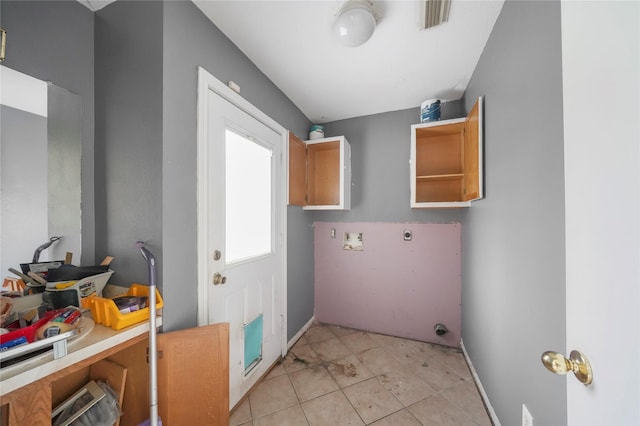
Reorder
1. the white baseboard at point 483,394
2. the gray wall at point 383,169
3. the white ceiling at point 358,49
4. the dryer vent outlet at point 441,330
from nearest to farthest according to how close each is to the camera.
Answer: the white ceiling at point 358,49
the white baseboard at point 483,394
the dryer vent outlet at point 441,330
the gray wall at point 383,169

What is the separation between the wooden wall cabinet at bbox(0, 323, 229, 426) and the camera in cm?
97

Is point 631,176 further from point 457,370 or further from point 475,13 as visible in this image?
point 457,370

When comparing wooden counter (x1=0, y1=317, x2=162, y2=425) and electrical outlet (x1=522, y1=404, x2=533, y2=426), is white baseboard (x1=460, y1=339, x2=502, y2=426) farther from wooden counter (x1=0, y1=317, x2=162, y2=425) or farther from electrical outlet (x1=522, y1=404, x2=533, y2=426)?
wooden counter (x1=0, y1=317, x2=162, y2=425)

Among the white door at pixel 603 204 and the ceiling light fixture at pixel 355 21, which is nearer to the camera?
the white door at pixel 603 204

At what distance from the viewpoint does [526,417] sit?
977 mm

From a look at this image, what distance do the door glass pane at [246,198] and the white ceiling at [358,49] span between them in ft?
1.54

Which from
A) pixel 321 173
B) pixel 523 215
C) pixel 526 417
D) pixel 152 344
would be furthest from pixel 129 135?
pixel 526 417

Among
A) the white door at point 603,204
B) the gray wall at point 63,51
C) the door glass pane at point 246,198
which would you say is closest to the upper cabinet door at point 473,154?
the white door at point 603,204

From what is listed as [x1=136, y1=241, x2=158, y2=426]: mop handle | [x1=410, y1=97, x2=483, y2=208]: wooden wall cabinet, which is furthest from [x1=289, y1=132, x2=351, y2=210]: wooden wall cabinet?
[x1=136, y1=241, x2=158, y2=426]: mop handle

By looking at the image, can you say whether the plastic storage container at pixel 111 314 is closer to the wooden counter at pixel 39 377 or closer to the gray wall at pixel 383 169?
the wooden counter at pixel 39 377

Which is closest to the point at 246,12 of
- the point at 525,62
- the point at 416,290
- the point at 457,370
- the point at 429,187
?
the point at 525,62

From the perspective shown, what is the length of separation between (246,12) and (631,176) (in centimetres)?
167

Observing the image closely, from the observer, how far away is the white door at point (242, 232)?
125 centimetres

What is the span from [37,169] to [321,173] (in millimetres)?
2003
